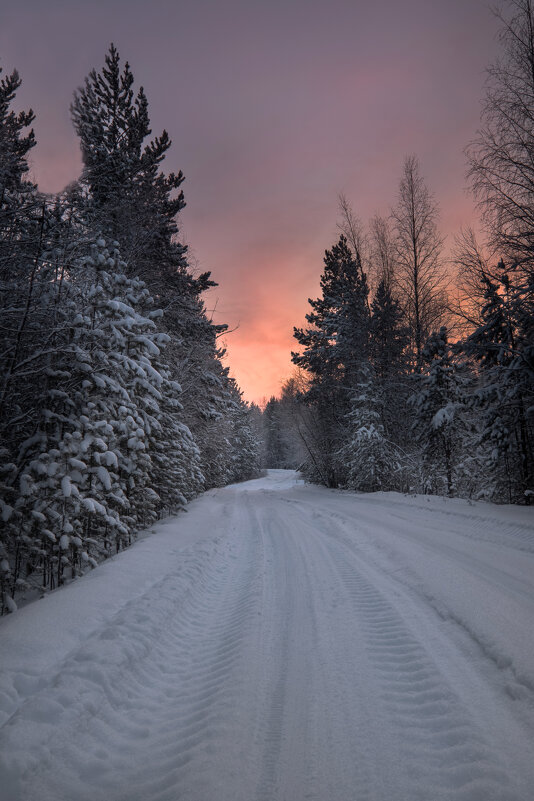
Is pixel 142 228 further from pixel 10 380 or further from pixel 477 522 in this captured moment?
pixel 477 522

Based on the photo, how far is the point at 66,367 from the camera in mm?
5809

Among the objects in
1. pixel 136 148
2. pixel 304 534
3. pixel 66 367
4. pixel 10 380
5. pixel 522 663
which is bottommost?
pixel 304 534

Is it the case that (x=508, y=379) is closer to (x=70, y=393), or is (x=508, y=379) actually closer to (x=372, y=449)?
(x=372, y=449)

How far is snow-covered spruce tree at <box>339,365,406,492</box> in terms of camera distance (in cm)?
1739

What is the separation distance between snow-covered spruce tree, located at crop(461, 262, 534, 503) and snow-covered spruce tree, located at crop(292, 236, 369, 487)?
8534 mm

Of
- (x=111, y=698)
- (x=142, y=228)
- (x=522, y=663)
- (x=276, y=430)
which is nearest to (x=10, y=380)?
(x=111, y=698)

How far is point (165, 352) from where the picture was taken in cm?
1225

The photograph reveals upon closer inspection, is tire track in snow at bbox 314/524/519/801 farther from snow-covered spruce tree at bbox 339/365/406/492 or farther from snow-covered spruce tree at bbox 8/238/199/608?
snow-covered spruce tree at bbox 339/365/406/492

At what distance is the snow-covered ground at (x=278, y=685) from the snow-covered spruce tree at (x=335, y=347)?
15260 millimetres

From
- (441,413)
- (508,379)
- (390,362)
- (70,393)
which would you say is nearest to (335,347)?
(390,362)

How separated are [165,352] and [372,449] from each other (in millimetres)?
11358

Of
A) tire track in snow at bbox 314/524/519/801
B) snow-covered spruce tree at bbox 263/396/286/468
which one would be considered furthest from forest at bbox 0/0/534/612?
snow-covered spruce tree at bbox 263/396/286/468

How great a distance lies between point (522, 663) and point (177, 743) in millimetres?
2728

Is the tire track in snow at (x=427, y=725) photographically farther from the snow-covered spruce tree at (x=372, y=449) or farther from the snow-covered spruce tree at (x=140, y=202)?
the snow-covered spruce tree at (x=372, y=449)
